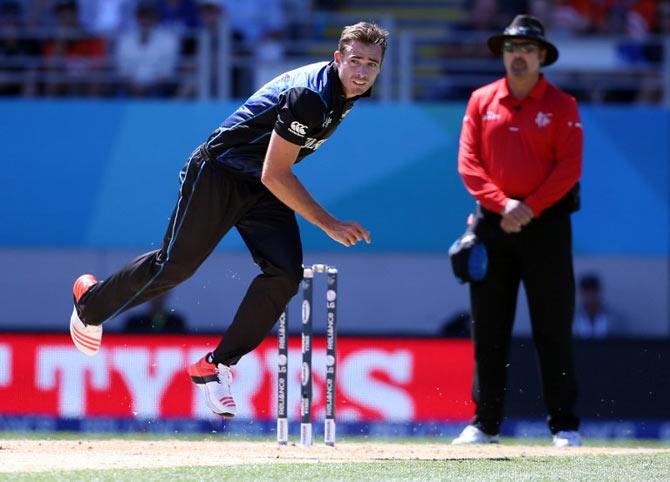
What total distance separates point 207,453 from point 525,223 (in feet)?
6.99

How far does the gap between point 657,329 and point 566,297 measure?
6.01 meters

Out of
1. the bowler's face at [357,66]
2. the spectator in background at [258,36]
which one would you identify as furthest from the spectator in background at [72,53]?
the bowler's face at [357,66]

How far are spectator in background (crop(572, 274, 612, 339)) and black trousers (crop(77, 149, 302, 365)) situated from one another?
6238mm

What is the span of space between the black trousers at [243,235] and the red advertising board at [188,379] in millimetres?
2784

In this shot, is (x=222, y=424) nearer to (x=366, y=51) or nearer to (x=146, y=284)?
(x=146, y=284)

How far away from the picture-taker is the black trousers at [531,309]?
7805 mm

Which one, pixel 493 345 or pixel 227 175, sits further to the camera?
pixel 493 345

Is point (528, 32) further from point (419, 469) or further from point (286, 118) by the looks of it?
point (419, 469)

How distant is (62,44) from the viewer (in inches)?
506

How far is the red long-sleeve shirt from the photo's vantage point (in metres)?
7.78

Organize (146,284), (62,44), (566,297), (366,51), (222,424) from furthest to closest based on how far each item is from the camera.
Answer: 1. (62,44)
2. (222,424)
3. (566,297)
4. (146,284)
5. (366,51)

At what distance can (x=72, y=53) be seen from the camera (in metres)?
12.9

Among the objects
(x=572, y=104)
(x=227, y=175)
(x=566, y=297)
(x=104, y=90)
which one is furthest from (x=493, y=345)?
(x=104, y=90)

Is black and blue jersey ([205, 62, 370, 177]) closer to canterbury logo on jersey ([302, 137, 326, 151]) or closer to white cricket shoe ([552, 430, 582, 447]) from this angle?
canterbury logo on jersey ([302, 137, 326, 151])
